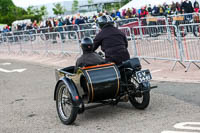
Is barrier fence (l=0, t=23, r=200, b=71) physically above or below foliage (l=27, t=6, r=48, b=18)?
below

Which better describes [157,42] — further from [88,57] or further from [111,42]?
[88,57]

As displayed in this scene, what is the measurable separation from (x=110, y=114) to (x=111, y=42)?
4.24ft

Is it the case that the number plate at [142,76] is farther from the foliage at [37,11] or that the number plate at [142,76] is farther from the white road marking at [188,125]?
the foliage at [37,11]

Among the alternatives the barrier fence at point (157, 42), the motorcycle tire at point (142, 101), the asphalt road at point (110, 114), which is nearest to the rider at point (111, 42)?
the motorcycle tire at point (142, 101)

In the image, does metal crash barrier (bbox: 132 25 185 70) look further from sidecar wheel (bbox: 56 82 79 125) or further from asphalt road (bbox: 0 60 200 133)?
sidecar wheel (bbox: 56 82 79 125)

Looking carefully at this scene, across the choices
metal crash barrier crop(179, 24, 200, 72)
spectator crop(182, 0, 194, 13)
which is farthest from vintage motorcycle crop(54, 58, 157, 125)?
spectator crop(182, 0, 194, 13)

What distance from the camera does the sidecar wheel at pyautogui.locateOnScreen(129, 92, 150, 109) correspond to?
21.3ft

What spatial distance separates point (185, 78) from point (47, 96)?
3.32m

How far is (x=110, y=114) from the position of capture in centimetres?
677

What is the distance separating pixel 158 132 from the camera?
543 centimetres

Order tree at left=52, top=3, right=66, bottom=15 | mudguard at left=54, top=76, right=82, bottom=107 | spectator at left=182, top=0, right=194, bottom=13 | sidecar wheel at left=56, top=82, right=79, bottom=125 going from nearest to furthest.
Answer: mudguard at left=54, top=76, right=82, bottom=107 < sidecar wheel at left=56, top=82, right=79, bottom=125 < spectator at left=182, top=0, right=194, bottom=13 < tree at left=52, top=3, right=66, bottom=15

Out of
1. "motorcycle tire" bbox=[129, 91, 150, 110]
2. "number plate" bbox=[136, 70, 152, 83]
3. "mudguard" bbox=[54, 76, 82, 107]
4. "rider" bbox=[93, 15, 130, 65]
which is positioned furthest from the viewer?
"rider" bbox=[93, 15, 130, 65]

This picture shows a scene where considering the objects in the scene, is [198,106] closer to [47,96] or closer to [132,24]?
[47,96]

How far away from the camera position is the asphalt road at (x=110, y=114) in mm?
5953
